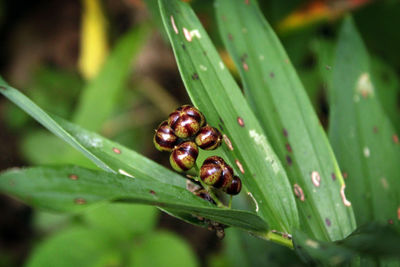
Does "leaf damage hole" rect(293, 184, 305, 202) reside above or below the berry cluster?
below

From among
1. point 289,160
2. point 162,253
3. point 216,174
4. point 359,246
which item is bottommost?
point 162,253

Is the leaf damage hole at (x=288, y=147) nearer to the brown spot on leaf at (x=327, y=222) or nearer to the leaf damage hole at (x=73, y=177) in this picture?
the brown spot on leaf at (x=327, y=222)

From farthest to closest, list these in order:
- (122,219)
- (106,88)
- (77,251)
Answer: (106,88) < (122,219) < (77,251)

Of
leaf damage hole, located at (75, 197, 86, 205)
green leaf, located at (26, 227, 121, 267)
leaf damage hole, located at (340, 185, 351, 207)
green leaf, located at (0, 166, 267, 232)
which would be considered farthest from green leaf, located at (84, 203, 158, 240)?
leaf damage hole, located at (75, 197, 86, 205)

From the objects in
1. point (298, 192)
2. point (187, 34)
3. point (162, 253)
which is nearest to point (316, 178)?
point (298, 192)

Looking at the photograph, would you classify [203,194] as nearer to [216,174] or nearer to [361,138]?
[216,174]

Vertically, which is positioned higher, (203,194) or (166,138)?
(166,138)

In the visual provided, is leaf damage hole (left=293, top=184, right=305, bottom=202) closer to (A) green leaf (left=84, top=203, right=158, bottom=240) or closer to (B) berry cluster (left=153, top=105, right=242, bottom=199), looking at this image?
(B) berry cluster (left=153, top=105, right=242, bottom=199)
